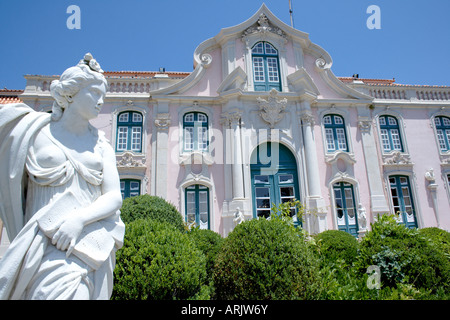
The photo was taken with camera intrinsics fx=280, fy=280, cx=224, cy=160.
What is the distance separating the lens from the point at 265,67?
14.2m

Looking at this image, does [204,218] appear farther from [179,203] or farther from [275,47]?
[275,47]

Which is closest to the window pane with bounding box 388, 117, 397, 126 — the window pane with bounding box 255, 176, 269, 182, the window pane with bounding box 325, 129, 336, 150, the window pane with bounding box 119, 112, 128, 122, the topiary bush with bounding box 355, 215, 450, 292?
the window pane with bounding box 325, 129, 336, 150

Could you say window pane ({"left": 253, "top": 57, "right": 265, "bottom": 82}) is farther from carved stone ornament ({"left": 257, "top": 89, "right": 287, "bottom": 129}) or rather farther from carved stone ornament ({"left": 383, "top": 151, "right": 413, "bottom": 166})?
carved stone ornament ({"left": 383, "top": 151, "right": 413, "bottom": 166})

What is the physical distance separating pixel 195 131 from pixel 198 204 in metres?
3.42

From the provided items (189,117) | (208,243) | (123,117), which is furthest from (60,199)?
(123,117)

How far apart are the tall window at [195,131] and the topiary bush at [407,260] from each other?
8.77 m

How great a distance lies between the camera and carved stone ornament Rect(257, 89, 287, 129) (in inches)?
518

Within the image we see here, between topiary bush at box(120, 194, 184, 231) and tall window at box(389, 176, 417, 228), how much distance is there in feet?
37.5

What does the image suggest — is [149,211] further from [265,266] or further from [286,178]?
[286,178]

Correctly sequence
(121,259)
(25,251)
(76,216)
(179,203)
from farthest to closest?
(179,203) → (121,259) → (76,216) → (25,251)

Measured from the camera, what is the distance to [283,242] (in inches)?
165

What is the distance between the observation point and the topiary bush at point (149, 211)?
726 centimetres
